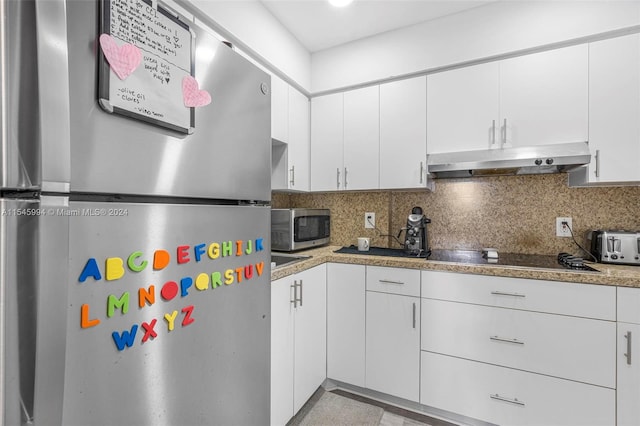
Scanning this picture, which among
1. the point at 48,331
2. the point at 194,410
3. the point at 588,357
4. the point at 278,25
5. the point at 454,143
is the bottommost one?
the point at 588,357

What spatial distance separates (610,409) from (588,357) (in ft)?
0.77

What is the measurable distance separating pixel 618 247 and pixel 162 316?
7.17ft

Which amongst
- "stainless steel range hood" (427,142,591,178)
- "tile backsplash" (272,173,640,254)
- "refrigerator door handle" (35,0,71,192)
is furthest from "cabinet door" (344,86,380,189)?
"refrigerator door handle" (35,0,71,192)

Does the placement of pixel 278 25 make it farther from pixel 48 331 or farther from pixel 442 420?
pixel 442 420

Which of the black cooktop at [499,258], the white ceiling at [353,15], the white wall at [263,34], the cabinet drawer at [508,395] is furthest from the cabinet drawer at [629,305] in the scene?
the white wall at [263,34]

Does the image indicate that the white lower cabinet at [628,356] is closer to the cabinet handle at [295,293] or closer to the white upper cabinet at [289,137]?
the cabinet handle at [295,293]

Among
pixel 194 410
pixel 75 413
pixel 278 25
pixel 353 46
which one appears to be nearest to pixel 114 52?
pixel 75 413

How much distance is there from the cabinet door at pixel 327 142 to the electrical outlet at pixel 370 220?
0.35 meters

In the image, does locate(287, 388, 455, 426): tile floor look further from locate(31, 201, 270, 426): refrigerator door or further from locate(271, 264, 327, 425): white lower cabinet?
locate(31, 201, 270, 426): refrigerator door

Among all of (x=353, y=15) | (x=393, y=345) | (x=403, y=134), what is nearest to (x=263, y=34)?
(x=353, y=15)

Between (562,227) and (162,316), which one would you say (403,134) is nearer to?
(562,227)

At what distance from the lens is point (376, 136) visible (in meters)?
2.10

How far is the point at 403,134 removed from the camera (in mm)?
2018

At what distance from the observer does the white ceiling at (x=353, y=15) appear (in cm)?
178
